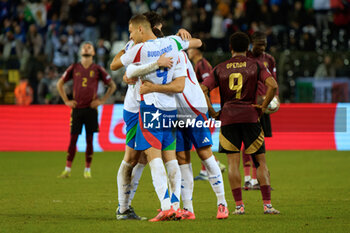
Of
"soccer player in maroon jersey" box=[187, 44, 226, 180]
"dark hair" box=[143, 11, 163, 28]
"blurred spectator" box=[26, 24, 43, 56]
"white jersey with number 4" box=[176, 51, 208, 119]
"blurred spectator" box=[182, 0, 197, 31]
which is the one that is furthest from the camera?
"blurred spectator" box=[26, 24, 43, 56]

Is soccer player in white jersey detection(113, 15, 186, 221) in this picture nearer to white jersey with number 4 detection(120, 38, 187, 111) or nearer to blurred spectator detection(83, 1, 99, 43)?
white jersey with number 4 detection(120, 38, 187, 111)

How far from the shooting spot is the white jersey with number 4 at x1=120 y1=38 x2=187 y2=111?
23.9ft

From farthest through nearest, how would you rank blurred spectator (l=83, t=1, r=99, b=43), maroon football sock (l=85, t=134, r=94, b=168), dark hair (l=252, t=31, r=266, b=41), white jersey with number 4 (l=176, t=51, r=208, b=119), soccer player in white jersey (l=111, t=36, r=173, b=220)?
1. blurred spectator (l=83, t=1, r=99, b=43)
2. maroon football sock (l=85, t=134, r=94, b=168)
3. dark hair (l=252, t=31, r=266, b=41)
4. soccer player in white jersey (l=111, t=36, r=173, b=220)
5. white jersey with number 4 (l=176, t=51, r=208, b=119)

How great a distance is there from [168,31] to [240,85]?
15.5m

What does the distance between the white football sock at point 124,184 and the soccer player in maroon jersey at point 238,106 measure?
4.09 feet

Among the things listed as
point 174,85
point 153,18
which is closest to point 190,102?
point 174,85

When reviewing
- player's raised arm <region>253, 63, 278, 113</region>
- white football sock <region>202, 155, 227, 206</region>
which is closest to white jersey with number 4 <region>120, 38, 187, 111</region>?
white football sock <region>202, 155, 227, 206</region>

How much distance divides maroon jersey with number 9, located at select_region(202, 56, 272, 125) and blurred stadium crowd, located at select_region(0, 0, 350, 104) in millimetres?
11455

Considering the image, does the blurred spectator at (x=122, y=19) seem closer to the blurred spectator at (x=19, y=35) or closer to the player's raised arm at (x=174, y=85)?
the blurred spectator at (x=19, y=35)

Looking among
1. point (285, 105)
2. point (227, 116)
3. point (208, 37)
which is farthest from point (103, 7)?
point (227, 116)

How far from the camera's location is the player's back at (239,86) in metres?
8.20

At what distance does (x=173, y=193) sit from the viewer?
7.41 metres

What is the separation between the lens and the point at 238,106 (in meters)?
8.23

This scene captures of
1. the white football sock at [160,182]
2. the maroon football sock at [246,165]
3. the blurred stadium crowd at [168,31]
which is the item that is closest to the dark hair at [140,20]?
the white football sock at [160,182]
